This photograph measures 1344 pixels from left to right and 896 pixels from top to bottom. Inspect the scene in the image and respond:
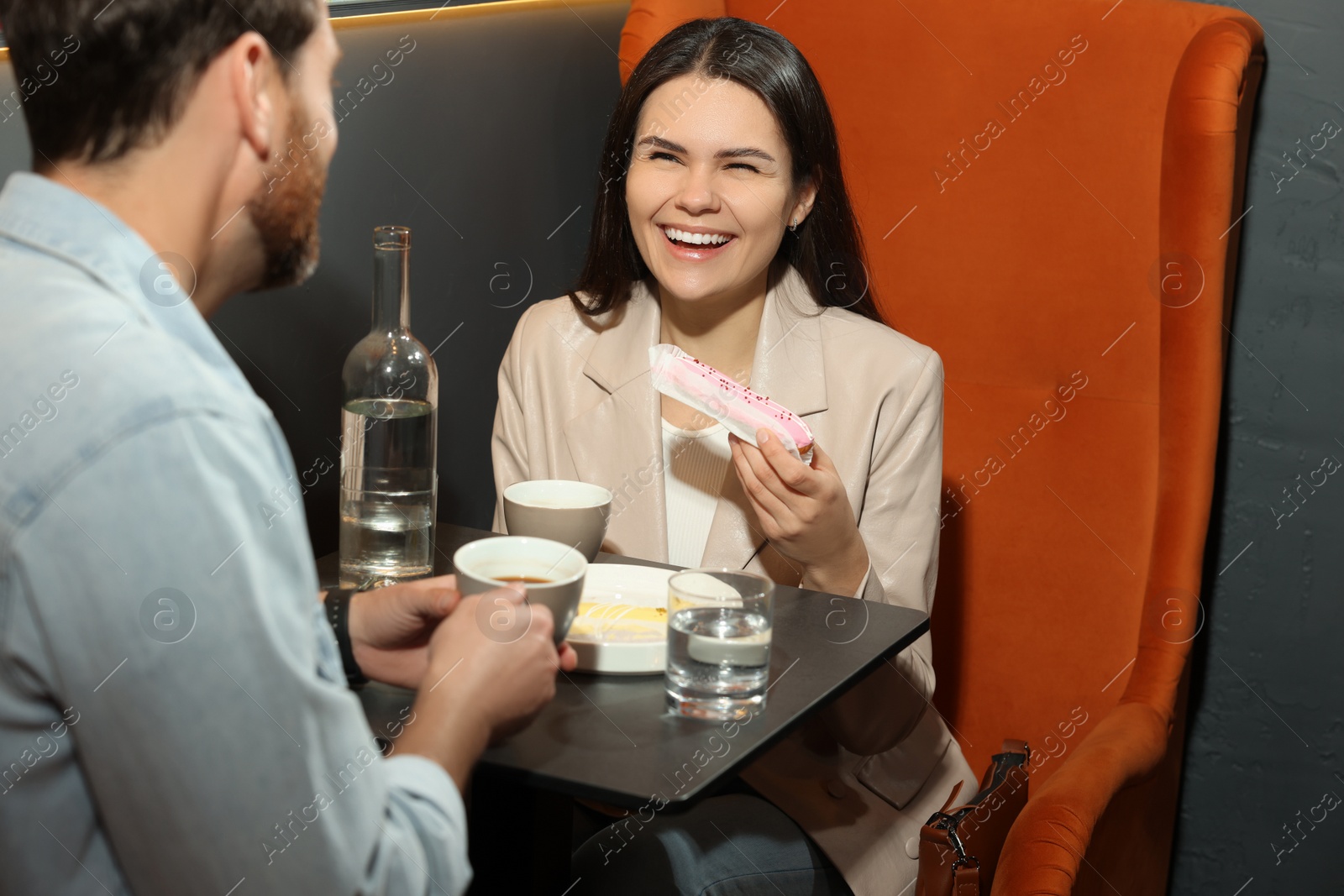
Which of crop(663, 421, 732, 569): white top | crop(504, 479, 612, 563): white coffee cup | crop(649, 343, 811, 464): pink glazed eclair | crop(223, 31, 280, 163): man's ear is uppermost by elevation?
crop(223, 31, 280, 163): man's ear

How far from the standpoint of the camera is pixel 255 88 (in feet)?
2.66

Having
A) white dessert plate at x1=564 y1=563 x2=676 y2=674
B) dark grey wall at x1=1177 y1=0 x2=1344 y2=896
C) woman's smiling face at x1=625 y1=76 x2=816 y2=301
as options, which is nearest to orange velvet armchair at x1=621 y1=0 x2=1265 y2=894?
dark grey wall at x1=1177 y1=0 x2=1344 y2=896

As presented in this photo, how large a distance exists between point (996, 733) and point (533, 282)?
1079 millimetres

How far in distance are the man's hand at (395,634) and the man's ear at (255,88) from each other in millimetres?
380

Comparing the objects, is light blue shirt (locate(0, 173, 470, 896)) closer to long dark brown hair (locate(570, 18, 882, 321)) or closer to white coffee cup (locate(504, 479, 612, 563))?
white coffee cup (locate(504, 479, 612, 563))

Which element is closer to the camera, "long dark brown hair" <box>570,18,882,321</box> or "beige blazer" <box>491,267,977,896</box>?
"beige blazer" <box>491,267,977,896</box>

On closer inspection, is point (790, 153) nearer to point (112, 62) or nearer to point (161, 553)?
point (112, 62)

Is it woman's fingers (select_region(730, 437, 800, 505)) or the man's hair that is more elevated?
the man's hair

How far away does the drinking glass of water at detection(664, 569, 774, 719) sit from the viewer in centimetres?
98

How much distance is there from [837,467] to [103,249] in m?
1.06

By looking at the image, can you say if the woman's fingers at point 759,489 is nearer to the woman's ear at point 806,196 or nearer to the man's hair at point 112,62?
the woman's ear at point 806,196

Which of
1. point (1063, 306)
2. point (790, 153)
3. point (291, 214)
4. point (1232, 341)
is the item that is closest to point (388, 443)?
point (291, 214)

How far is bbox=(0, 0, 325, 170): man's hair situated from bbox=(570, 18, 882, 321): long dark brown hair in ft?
2.97

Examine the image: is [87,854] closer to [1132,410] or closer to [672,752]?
[672,752]
